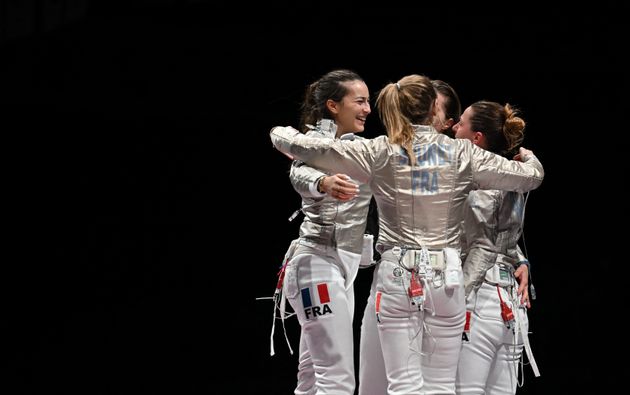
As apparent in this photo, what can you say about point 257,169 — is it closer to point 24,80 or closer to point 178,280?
point 178,280

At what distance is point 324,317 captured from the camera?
8.37 feet

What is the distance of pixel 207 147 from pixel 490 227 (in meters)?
2.43

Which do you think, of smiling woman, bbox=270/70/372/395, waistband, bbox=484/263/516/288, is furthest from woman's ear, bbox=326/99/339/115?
waistband, bbox=484/263/516/288

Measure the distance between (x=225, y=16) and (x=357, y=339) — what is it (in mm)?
2199

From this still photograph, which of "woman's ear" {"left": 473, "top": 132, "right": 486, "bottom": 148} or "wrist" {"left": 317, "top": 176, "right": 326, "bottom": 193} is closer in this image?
"wrist" {"left": 317, "top": 176, "right": 326, "bottom": 193}

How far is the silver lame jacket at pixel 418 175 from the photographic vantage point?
235 cm

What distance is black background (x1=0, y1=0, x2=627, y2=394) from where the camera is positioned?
4.58m

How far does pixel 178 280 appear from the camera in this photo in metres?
4.72

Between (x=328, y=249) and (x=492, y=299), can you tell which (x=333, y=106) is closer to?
(x=328, y=249)

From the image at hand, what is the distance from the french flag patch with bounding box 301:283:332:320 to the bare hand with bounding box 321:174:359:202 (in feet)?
1.24

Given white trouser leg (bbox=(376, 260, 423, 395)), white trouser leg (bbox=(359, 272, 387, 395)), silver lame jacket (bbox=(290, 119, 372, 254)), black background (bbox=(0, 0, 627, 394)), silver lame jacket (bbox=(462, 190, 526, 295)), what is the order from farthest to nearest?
black background (bbox=(0, 0, 627, 394)) < silver lame jacket (bbox=(462, 190, 526, 295)) < silver lame jacket (bbox=(290, 119, 372, 254)) < white trouser leg (bbox=(359, 272, 387, 395)) < white trouser leg (bbox=(376, 260, 423, 395))

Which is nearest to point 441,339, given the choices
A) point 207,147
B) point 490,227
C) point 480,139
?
point 490,227

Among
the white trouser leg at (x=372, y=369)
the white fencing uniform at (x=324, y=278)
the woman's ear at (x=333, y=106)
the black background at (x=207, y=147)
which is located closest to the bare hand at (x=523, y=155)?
the white fencing uniform at (x=324, y=278)

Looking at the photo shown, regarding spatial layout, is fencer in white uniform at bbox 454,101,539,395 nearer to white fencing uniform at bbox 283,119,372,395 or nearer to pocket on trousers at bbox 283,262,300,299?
white fencing uniform at bbox 283,119,372,395
